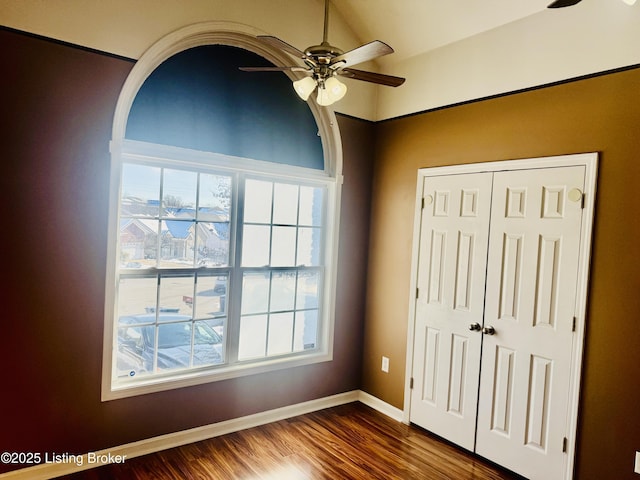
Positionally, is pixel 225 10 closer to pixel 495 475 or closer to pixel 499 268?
pixel 499 268

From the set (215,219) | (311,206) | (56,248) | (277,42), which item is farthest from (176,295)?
(277,42)

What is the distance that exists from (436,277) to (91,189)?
264cm

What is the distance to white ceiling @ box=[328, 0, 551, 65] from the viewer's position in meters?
3.06

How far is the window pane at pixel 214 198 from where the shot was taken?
10.7ft

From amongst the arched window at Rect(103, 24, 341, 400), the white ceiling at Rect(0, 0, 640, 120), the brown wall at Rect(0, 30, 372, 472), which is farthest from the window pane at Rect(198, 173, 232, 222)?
the white ceiling at Rect(0, 0, 640, 120)

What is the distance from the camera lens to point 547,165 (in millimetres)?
2883

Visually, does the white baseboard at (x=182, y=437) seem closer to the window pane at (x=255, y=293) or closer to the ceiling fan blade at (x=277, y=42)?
the window pane at (x=255, y=293)

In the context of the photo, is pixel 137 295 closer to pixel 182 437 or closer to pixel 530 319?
pixel 182 437

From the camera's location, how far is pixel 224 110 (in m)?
3.27

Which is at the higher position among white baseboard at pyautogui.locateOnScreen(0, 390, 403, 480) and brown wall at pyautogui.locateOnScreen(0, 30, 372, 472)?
brown wall at pyautogui.locateOnScreen(0, 30, 372, 472)

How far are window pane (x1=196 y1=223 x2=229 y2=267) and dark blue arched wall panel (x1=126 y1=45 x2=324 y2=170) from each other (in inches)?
23.1

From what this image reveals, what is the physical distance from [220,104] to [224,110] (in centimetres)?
5

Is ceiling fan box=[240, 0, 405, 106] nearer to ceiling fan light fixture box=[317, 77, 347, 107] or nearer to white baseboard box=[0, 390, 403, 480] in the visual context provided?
ceiling fan light fixture box=[317, 77, 347, 107]

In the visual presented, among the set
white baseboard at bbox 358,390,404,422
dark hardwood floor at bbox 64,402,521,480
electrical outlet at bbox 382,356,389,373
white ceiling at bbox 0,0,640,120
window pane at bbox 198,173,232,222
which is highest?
white ceiling at bbox 0,0,640,120
